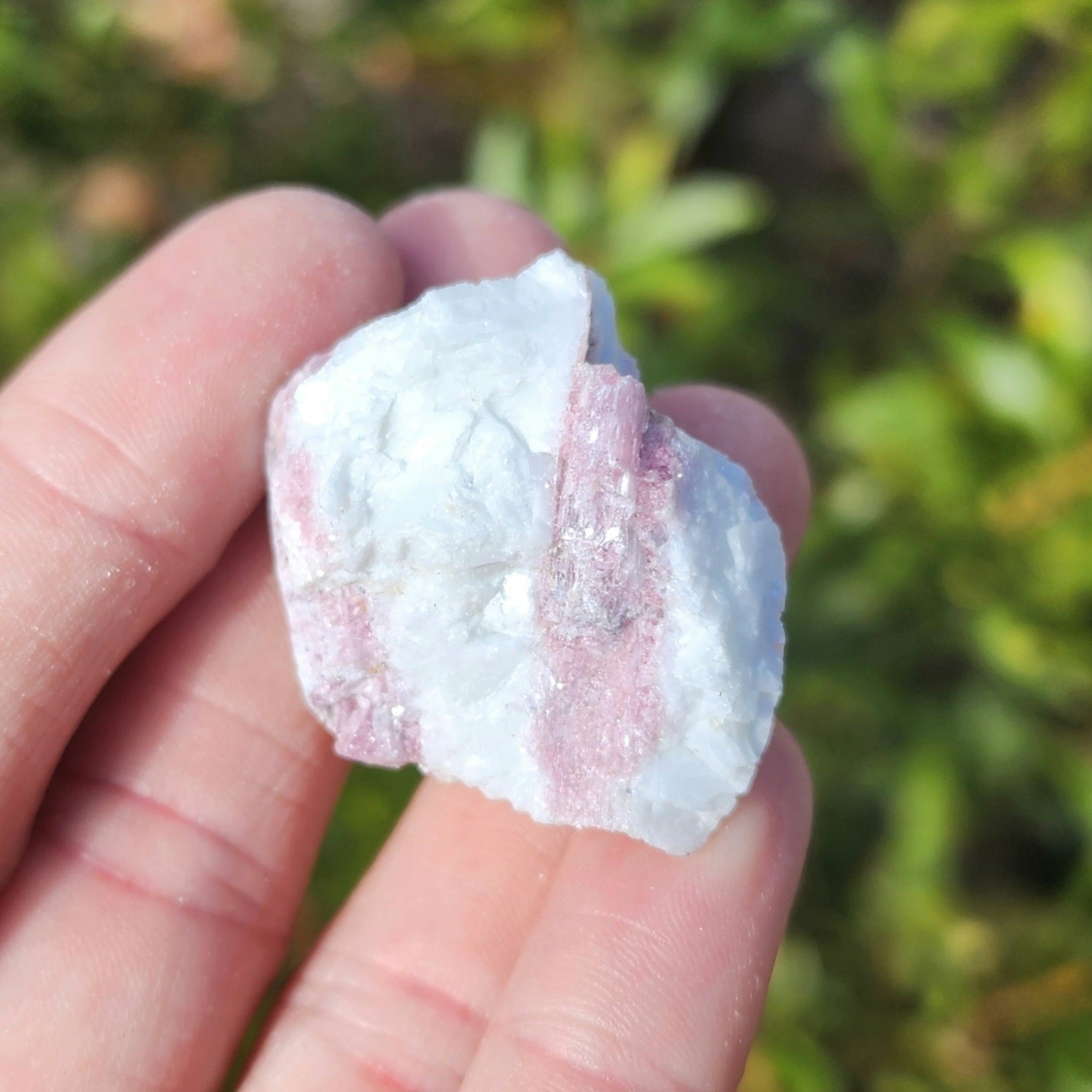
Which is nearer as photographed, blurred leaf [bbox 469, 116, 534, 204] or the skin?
the skin

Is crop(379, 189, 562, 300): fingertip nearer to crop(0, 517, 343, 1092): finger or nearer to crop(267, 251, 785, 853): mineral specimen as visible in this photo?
crop(267, 251, 785, 853): mineral specimen

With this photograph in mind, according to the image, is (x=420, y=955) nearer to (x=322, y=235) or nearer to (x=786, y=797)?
(x=786, y=797)

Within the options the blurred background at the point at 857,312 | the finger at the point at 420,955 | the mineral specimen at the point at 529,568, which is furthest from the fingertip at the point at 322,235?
the blurred background at the point at 857,312

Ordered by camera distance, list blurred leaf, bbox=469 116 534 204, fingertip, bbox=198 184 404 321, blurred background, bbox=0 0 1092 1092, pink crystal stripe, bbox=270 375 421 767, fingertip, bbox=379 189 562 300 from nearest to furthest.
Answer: pink crystal stripe, bbox=270 375 421 767
fingertip, bbox=198 184 404 321
fingertip, bbox=379 189 562 300
blurred background, bbox=0 0 1092 1092
blurred leaf, bbox=469 116 534 204

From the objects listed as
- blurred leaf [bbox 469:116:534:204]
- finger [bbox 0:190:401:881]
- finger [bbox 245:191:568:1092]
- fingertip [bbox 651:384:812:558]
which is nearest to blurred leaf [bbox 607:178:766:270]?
blurred leaf [bbox 469:116:534:204]

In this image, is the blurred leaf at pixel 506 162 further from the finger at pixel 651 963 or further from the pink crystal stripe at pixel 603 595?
the finger at pixel 651 963
